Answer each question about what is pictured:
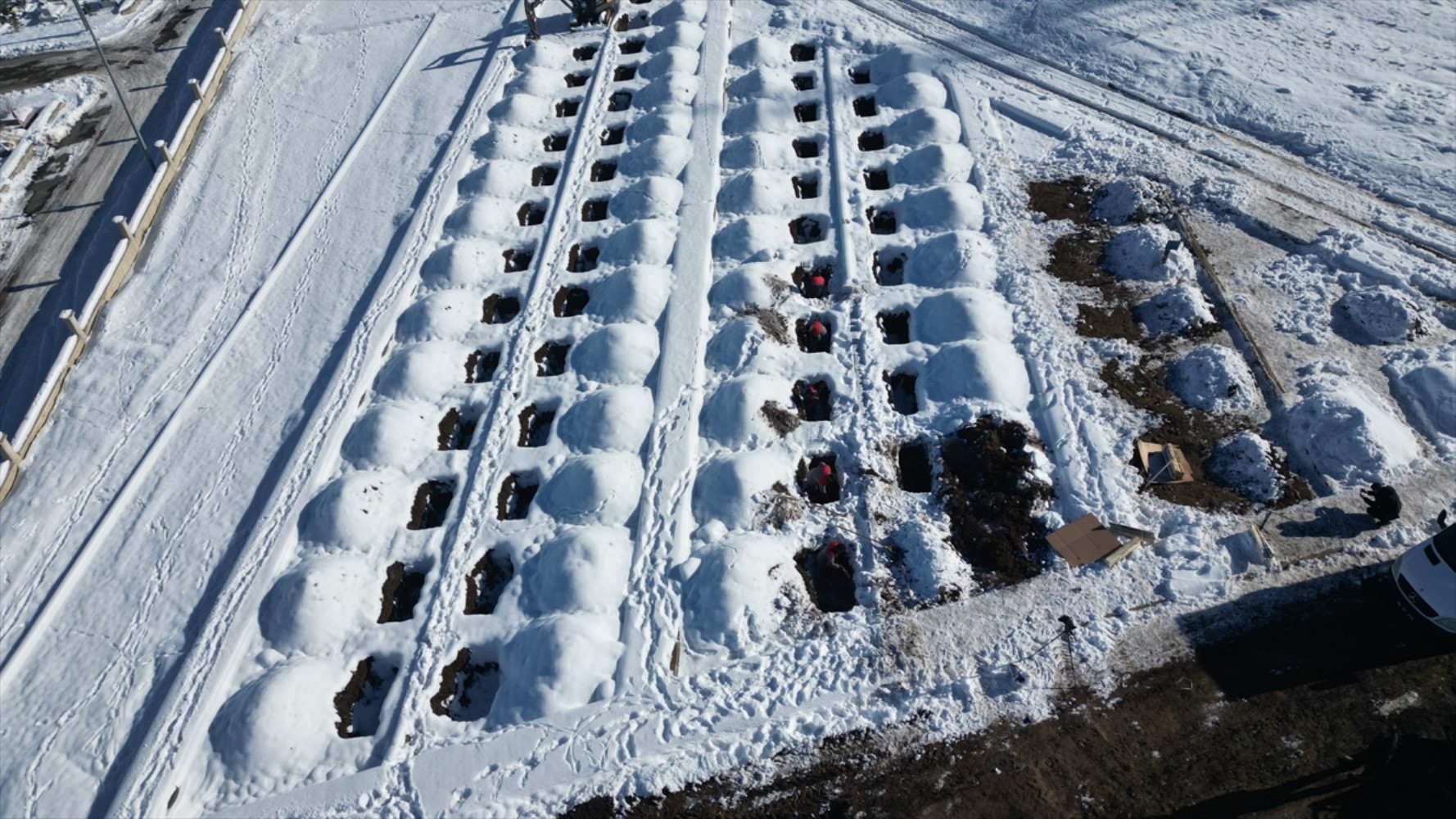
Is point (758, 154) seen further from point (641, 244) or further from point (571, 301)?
point (571, 301)

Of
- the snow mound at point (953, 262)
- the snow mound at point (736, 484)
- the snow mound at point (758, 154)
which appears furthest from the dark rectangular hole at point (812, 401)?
the snow mound at point (758, 154)

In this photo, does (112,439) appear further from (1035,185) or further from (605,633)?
(1035,185)

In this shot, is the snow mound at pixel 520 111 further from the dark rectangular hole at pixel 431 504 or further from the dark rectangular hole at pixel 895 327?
the dark rectangular hole at pixel 895 327

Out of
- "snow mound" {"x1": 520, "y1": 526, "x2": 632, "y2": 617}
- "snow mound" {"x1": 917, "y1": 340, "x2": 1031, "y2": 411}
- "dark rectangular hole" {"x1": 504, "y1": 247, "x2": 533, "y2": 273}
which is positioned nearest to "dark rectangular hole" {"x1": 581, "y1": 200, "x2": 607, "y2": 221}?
"dark rectangular hole" {"x1": 504, "y1": 247, "x2": 533, "y2": 273}

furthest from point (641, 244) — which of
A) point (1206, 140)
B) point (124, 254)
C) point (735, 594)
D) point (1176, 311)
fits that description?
point (1206, 140)

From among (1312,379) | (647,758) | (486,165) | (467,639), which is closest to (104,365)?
(486,165)

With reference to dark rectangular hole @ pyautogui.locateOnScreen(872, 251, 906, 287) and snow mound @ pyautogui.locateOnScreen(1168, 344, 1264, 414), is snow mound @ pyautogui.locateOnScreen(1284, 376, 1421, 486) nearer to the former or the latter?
snow mound @ pyautogui.locateOnScreen(1168, 344, 1264, 414)

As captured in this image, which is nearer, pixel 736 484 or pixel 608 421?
pixel 736 484
